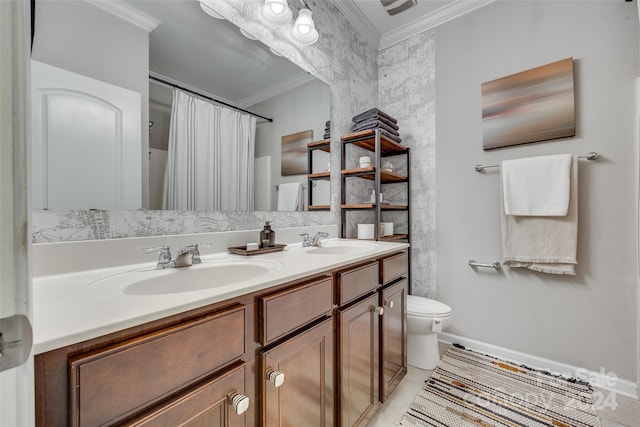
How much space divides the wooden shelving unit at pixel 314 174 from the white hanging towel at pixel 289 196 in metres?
0.10

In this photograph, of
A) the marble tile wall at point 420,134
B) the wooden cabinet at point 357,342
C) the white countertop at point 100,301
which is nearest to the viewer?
the white countertop at point 100,301

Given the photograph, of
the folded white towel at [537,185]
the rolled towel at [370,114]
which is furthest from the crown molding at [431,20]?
the folded white towel at [537,185]

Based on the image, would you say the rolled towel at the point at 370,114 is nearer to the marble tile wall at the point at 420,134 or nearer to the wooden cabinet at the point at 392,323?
the marble tile wall at the point at 420,134

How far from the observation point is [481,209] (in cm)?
200

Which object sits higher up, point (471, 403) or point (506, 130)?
point (506, 130)

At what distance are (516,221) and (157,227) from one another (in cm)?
211

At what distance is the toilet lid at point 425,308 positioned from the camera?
1757 mm

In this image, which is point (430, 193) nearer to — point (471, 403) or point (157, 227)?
point (471, 403)

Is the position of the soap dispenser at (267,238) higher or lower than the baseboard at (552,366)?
higher

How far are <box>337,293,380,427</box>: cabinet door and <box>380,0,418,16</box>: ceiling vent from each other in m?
2.14

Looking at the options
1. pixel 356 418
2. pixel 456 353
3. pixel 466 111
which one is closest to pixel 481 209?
pixel 466 111

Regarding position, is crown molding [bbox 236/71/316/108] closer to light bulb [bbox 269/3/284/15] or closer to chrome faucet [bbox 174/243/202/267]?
light bulb [bbox 269/3/284/15]

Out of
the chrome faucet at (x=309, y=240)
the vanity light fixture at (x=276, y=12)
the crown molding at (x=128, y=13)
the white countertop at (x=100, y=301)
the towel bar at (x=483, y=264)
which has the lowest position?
the towel bar at (x=483, y=264)

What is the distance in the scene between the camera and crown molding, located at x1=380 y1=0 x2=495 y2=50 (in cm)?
202
